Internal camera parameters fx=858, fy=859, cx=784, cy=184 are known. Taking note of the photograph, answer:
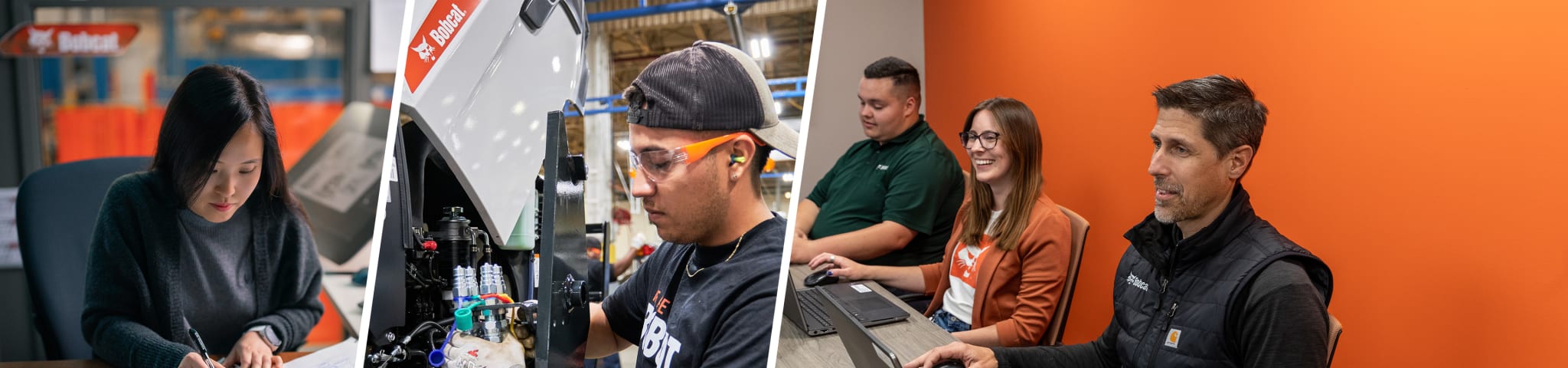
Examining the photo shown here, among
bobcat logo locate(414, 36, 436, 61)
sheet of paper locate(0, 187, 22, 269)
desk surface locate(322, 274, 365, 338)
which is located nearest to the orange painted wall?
bobcat logo locate(414, 36, 436, 61)

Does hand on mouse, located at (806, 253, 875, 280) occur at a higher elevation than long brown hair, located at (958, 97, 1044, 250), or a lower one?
lower

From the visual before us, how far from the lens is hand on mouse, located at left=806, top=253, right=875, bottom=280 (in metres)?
2.37

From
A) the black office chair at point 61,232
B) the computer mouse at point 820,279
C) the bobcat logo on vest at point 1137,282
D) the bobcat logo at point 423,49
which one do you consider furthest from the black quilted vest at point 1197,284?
the black office chair at point 61,232

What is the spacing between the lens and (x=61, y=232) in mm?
1562

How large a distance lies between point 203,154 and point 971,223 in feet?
5.77

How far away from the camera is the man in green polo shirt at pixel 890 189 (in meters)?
2.49

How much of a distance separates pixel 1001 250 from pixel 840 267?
454mm

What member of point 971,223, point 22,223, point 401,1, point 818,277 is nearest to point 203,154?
point 22,223

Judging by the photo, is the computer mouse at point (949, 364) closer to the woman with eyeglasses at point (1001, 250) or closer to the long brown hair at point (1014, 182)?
the woman with eyeglasses at point (1001, 250)

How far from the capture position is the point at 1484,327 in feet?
5.25

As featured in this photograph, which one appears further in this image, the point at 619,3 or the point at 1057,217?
the point at 1057,217

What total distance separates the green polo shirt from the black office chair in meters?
1.75

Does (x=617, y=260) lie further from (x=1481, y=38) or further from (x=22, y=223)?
(x=1481, y=38)

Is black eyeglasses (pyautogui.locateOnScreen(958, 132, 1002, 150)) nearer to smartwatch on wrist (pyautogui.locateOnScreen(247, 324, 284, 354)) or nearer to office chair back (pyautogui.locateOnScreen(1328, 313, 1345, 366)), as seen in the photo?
office chair back (pyautogui.locateOnScreen(1328, 313, 1345, 366))
